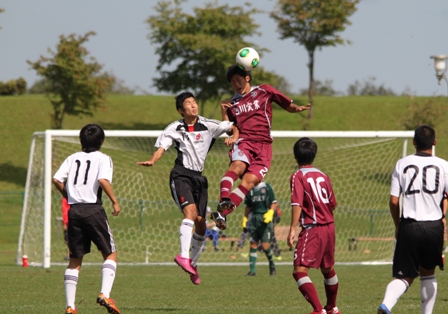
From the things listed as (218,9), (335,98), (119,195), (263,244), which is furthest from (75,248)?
(335,98)

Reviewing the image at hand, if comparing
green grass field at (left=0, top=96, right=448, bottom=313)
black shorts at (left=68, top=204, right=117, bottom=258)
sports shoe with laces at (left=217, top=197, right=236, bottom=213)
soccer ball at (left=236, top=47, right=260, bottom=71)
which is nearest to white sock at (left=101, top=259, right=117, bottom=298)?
black shorts at (left=68, top=204, right=117, bottom=258)

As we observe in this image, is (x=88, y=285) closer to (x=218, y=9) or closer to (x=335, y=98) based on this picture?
(x=218, y=9)

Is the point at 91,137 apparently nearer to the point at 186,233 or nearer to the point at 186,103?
the point at 186,103

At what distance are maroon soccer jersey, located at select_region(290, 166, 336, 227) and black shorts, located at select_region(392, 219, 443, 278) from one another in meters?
1.13

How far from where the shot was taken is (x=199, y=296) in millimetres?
12867

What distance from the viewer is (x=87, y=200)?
9281 millimetres

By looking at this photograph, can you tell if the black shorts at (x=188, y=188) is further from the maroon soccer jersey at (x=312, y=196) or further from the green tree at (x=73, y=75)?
the green tree at (x=73, y=75)

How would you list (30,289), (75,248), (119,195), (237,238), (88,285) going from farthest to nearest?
(237,238), (119,195), (88,285), (30,289), (75,248)

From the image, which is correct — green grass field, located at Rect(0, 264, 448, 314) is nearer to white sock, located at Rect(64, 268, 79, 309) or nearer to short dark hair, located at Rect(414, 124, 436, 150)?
white sock, located at Rect(64, 268, 79, 309)

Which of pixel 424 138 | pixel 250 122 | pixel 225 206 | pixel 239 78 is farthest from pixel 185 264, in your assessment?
pixel 424 138

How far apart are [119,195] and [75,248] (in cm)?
1341

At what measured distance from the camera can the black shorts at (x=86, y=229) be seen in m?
9.26

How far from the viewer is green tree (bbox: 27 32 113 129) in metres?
38.5

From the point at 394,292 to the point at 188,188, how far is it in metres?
3.32
